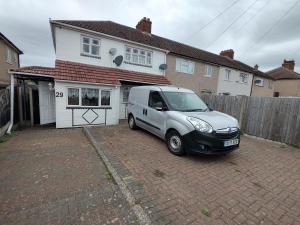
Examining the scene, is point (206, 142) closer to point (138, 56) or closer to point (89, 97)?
point (89, 97)

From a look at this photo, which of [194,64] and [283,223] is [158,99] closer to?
[283,223]

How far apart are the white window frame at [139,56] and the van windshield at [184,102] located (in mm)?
6877

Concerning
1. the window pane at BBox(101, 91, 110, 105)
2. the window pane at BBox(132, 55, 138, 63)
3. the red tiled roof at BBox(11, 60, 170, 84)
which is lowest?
the window pane at BBox(101, 91, 110, 105)

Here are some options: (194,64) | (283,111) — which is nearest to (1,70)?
(194,64)

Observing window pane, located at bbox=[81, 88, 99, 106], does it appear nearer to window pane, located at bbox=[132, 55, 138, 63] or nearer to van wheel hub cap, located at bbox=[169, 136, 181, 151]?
window pane, located at bbox=[132, 55, 138, 63]

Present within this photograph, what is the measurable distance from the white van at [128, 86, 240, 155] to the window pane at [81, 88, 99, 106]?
3300 mm

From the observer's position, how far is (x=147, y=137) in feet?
22.5

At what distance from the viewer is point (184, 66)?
1508cm

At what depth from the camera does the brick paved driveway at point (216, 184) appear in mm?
2652

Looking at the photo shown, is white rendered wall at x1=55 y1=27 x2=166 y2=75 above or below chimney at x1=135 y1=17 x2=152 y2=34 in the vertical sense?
below

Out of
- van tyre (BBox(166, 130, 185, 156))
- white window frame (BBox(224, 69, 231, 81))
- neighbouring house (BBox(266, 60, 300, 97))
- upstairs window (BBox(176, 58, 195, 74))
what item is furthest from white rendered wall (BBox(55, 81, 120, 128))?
neighbouring house (BBox(266, 60, 300, 97))

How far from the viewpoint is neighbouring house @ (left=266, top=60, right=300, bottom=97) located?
2630cm

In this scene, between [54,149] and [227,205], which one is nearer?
[227,205]

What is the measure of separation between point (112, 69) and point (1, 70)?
38.8 feet
